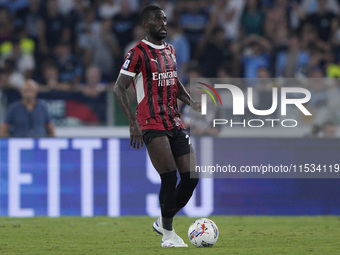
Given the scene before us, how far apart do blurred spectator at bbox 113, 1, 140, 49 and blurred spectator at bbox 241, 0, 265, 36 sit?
2287mm

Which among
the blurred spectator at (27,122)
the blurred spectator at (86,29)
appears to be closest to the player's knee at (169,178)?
the blurred spectator at (27,122)

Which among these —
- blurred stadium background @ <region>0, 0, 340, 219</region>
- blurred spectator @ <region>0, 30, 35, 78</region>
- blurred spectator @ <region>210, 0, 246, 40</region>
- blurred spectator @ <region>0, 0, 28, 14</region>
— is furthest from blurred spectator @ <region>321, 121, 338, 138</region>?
blurred spectator @ <region>0, 0, 28, 14</region>

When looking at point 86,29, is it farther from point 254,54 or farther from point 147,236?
point 147,236

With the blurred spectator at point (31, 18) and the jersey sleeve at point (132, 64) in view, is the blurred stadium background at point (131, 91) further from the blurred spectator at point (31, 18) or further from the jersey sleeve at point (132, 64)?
the jersey sleeve at point (132, 64)

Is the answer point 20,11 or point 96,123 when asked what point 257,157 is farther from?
point 20,11

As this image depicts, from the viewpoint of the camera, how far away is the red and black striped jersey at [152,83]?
7.19 metres

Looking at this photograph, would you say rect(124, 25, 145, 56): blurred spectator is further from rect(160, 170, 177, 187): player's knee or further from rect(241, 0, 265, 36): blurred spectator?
rect(160, 170, 177, 187): player's knee

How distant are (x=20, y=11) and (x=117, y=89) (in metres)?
9.69

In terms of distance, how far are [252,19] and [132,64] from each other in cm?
889

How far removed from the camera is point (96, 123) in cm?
1245

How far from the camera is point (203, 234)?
23.8 ft

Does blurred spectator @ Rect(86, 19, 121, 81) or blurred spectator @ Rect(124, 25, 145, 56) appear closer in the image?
blurred spectator @ Rect(124, 25, 145, 56)

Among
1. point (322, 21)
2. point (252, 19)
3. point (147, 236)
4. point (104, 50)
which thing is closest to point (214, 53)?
point (252, 19)

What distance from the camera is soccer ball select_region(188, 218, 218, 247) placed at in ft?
23.8
